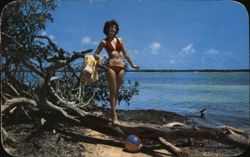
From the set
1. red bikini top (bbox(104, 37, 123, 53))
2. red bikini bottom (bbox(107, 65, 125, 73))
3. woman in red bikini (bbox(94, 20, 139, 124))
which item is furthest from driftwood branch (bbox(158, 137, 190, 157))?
red bikini top (bbox(104, 37, 123, 53))

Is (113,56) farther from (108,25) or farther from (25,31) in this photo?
(25,31)

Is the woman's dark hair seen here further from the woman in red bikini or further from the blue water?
the blue water

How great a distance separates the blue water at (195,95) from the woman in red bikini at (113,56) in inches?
15.2

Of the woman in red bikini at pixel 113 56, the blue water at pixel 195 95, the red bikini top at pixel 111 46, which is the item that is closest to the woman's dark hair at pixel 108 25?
the woman in red bikini at pixel 113 56

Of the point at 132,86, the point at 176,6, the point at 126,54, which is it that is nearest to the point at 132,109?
the point at 132,86

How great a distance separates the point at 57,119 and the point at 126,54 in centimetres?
179

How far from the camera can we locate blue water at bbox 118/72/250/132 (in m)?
6.98

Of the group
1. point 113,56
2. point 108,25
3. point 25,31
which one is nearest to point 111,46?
point 113,56

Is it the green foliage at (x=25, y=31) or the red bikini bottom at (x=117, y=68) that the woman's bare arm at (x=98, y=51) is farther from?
the green foliage at (x=25, y=31)

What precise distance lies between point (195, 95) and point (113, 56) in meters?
1.51

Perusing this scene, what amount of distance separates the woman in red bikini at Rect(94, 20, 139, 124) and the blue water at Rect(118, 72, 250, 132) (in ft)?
→ 1.27

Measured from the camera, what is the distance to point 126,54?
259 inches

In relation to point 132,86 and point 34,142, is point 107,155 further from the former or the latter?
point 132,86

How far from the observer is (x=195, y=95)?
7.31 metres
